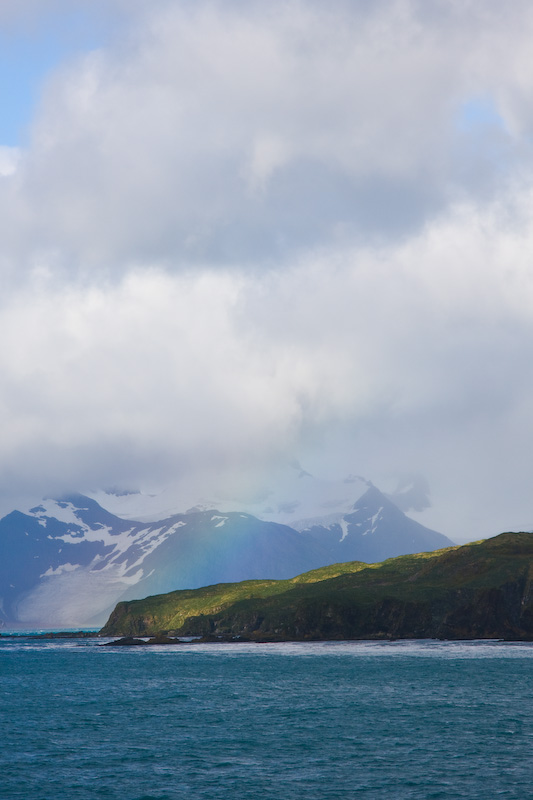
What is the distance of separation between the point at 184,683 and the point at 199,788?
292 feet

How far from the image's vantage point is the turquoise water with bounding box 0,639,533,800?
67.0 meters

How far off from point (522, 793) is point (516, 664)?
11325cm

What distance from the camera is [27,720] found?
360 feet

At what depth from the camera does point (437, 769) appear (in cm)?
7162

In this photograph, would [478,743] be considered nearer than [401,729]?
Yes

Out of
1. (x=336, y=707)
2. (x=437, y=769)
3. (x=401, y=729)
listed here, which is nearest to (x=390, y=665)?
(x=336, y=707)

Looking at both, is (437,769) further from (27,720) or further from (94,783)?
(27,720)

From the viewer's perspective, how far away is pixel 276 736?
91375 millimetres

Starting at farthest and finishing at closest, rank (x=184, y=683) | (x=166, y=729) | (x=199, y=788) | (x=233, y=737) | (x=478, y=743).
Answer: (x=184, y=683), (x=166, y=729), (x=233, y=737), (x=478, y=743), (x=199, y=788)

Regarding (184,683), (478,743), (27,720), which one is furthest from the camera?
(184,683)

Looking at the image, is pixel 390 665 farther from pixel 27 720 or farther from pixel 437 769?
pixel 437 769

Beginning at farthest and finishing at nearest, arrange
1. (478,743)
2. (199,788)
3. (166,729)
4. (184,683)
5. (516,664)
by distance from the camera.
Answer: (516,664) < (184,683) < (166,729) < (478,743) < (199,788)

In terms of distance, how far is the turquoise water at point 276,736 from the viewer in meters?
67.0

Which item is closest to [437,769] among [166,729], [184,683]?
[166,729]
